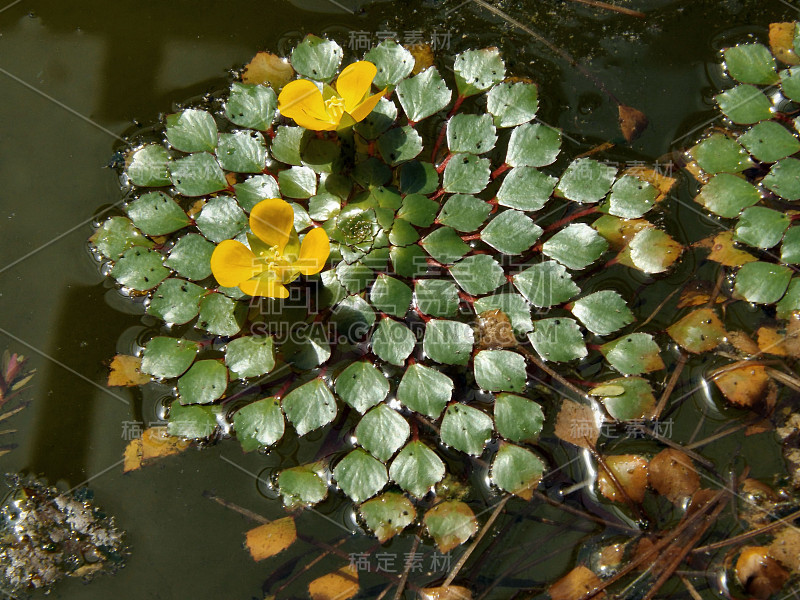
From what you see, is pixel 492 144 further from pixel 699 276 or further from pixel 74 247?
pixel 74 247

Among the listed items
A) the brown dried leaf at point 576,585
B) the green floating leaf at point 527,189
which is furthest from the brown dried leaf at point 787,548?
the green floating leaf at point 527,189

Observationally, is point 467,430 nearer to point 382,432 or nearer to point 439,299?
point 382,432

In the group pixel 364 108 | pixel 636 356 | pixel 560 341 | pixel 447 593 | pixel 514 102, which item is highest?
pixel 364 108

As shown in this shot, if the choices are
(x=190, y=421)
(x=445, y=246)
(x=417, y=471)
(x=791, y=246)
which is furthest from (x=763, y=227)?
(x=190, y=421)

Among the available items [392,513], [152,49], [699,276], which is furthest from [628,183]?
[152,49]

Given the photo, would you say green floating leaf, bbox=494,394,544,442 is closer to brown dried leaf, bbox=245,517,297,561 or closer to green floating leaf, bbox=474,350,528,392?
green floating leaf, bbox=474,350,528,392

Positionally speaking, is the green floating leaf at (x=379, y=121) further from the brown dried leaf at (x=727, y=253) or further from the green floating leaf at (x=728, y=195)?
the brown dried leaf at (x=727, y=253)

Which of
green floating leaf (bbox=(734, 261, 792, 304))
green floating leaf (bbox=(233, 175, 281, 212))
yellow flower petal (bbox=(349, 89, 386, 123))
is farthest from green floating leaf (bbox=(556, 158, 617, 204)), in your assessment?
green floating leaf (bbox=(233, 175, 281, 212))
